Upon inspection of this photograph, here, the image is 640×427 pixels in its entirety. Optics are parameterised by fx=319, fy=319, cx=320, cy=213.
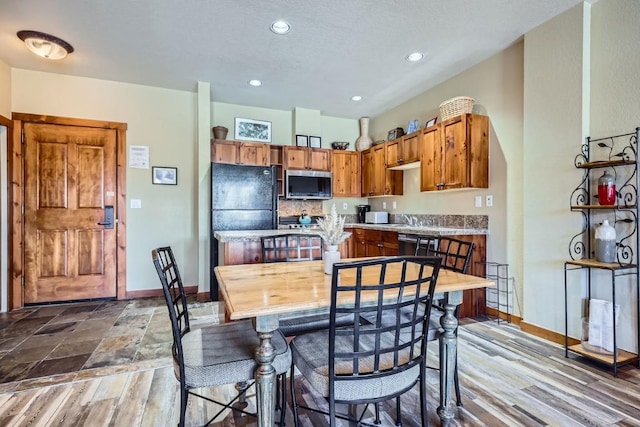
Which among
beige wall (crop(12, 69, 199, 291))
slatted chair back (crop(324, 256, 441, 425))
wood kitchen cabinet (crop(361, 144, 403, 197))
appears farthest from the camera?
wood kitchen cabinet (crop(361, 144, 403, 197))

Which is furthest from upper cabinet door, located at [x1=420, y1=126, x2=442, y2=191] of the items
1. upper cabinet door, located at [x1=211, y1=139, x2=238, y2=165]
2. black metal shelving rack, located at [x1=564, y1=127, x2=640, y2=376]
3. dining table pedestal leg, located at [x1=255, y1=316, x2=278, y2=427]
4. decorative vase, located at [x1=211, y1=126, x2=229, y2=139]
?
dining table pedestal leg, located at [x1=255, y1=316, x2=278, y2=427]

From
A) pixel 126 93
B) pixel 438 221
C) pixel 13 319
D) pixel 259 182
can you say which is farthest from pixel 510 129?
pixel 13 319

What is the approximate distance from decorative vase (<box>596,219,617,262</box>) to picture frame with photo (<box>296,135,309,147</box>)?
3.82 metres

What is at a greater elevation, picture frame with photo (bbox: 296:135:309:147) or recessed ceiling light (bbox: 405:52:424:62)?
recessed ceiling light (bbox: 405:52:424:62)

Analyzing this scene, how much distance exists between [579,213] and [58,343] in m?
4.45

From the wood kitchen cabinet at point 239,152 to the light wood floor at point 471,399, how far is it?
2.90 m

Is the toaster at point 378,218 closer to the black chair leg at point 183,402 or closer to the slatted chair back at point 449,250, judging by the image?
the slatted chair back at point 449,250

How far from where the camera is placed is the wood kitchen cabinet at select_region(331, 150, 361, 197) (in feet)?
17.5

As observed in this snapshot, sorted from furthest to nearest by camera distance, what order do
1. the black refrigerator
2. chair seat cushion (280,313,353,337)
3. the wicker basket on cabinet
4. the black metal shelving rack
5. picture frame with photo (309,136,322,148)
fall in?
picture frame with photo (309,136,322,148) → the black refrigerator → the wicker basket on cabinet → the black metal shelving rack → chair seat cushion (280,313,353,337)

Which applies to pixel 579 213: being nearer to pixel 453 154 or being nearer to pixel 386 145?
pixel 453 154

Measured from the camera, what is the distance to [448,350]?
1587 mm

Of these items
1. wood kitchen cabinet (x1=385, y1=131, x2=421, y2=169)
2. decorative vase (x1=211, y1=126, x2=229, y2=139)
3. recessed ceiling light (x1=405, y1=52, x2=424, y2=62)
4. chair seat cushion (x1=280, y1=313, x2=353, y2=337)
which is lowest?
chair seat cushion (x1=280, y1=313, x2=353, y2=337)

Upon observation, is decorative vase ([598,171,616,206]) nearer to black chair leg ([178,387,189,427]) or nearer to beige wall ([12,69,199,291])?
black chair leg ([178,387,189,427])

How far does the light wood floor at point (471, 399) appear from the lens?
170cm
